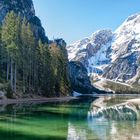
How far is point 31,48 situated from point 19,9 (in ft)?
299

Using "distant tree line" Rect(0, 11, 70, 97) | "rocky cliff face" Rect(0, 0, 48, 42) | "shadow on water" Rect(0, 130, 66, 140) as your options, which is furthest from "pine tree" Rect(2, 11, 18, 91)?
"rocky cliff face" Rect(0, 0, 48, 42)

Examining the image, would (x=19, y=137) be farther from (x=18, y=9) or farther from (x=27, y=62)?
(x=18, y=9)

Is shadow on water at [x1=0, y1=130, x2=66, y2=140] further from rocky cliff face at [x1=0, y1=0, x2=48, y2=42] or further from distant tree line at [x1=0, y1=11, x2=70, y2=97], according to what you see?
rocky cliff face at [x1=0, y1=0, x2=48, y2=42]

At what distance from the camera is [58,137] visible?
25250 mm

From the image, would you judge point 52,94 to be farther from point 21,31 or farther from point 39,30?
point 39,30

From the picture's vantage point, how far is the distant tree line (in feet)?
283

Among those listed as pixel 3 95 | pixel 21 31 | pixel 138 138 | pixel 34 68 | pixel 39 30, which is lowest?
pixel 138 138

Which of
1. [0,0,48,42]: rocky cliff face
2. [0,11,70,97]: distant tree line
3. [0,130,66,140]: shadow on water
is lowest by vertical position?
[0,130,66,140]: shadow on water

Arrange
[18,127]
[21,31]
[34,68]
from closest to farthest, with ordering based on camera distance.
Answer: [18,127] < [21,31] < [34,68]

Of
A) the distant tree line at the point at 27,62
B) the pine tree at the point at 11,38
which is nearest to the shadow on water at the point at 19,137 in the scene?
the distant tree line at the point at 27,62

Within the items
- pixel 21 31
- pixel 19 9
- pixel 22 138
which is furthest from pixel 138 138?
pixel 19 9

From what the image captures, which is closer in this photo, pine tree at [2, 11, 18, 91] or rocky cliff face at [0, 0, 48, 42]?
pine tree at [2, 11, 18, 91]

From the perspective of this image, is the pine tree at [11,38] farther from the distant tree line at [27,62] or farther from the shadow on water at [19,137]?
the shadow on water at [19,137]

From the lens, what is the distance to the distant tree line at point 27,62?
86375 millimetres
